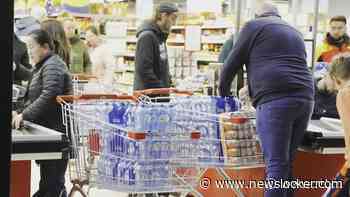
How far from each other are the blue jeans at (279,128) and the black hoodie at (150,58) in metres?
1.37

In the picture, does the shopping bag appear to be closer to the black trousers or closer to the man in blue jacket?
the man in blue jacket

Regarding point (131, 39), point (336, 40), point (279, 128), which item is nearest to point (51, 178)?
point (279, 128)

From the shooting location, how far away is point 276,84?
320cm

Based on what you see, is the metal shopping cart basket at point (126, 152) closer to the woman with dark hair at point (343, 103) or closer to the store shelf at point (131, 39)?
→ the woman with dark hair at point (343, 103)

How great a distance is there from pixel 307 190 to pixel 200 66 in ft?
18.7

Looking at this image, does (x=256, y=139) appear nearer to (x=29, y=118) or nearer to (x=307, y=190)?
(x=307, y=190)

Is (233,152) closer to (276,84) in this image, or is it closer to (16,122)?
(276,84)

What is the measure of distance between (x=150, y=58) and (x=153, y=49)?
8 cm

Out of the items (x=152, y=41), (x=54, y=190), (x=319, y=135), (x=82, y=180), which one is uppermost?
(x=152, y=41)

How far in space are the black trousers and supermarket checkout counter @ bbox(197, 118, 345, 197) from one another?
3.14 feet

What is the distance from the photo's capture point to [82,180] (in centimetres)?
304

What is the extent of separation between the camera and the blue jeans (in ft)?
10.4

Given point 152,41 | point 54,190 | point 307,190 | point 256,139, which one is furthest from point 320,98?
point 54,190

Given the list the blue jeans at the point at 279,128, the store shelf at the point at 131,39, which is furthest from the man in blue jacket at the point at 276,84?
the store shelf at the point at 131,39
